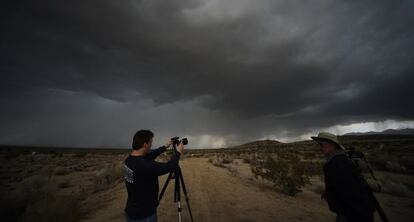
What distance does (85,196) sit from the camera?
11.5 m

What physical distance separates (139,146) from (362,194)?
3.26 m

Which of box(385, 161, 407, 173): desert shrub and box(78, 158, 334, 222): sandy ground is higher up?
box(385, 161, 407, 173): desert shrub

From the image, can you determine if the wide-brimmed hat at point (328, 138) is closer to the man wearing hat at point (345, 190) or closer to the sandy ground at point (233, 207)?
the man wearing hat at point (345, 190)

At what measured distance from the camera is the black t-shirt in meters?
3.29

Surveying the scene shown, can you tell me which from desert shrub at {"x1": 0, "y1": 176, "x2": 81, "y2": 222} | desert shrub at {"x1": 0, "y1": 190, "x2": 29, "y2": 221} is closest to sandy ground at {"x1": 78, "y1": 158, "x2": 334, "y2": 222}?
desert shrub at {"x1": 0, "y1": 176, "x2": 81, "y2": 222}

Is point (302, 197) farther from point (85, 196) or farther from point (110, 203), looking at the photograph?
point (85, 196)

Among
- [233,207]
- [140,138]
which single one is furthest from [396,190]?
[140,138]

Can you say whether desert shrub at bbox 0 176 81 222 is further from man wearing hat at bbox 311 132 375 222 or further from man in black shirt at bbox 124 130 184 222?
man wearing hat at bbox 311 132 375 222

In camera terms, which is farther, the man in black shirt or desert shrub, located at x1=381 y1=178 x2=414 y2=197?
desert shrub, located at x1=381 y1=178 x2=414 y2=197

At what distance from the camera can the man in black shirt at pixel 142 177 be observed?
10.8 ft

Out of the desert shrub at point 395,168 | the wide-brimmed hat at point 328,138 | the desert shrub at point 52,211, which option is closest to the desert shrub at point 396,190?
the desert shrub at point 395,168

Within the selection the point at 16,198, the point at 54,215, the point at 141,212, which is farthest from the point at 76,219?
the point at 141,212

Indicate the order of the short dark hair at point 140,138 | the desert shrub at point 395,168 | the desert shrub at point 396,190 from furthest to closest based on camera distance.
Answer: the desert shrub at point 395,168
the desert shrub at point 396,190
the short dark hair at point 140,138

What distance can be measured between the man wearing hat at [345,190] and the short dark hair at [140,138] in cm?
287
